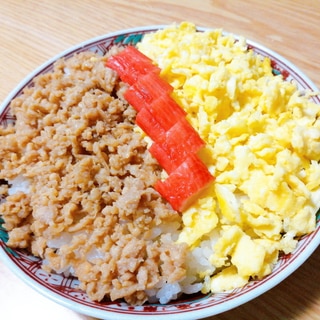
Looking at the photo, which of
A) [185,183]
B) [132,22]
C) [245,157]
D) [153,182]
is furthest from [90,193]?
[132,22]

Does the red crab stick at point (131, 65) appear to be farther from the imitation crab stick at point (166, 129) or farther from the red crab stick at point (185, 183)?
the red crab stick at point (185, 183)

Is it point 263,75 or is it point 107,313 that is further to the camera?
point 263,75

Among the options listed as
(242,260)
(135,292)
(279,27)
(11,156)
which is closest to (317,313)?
(242,260)

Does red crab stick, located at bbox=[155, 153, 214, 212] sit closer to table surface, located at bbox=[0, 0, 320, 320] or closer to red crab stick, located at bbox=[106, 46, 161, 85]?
red crab stick, located at bbox=[106, 46, 161, 85]

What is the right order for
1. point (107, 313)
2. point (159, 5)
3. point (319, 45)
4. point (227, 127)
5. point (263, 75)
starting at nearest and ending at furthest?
point (107, 313) < point (227, 127) < point (263, 75) < point (319, 45) < point (159, 5)

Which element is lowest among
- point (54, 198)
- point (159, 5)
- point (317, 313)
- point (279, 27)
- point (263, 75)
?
point (317, 313)

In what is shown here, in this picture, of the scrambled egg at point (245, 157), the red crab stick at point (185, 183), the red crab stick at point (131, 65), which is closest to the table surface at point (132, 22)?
the scrambled egg at point (245, 157)

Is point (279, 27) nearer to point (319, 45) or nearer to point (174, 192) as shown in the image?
point (319, 45)
